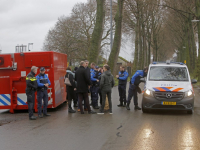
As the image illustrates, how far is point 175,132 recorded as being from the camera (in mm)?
7820

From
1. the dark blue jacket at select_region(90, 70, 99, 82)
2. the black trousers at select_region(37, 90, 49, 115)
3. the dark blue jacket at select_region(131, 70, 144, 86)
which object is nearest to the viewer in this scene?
the black trousers at select_region(37, 90, 49, 115)

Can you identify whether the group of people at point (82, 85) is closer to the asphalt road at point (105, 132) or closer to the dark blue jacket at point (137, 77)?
the dark blue jacket at point (137, 77)

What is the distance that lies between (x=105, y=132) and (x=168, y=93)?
3538mm

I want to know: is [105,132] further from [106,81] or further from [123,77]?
[123,77]

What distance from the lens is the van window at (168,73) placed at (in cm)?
1149

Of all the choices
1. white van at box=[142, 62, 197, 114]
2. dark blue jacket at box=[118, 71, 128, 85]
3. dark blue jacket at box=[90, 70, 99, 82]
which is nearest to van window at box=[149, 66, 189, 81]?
white van at box=[142, 62, 197, 114]

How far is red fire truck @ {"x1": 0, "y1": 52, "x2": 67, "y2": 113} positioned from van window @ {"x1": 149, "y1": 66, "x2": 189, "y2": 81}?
3.88 m

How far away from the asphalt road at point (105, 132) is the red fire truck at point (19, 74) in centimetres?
81

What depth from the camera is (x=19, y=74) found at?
11.7 meters

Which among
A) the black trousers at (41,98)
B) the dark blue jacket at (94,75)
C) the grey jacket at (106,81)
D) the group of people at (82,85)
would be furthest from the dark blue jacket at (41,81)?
the dark blue jacket at (94,75)

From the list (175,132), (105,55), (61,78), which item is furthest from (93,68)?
(105,55)

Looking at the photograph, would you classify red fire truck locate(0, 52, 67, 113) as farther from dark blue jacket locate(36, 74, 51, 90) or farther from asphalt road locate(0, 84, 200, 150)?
dark blue jacket locate(36, 74, 51, 90)

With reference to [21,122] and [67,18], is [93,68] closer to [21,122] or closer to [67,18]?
[21,122]

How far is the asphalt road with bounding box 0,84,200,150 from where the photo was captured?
653 centimetres
